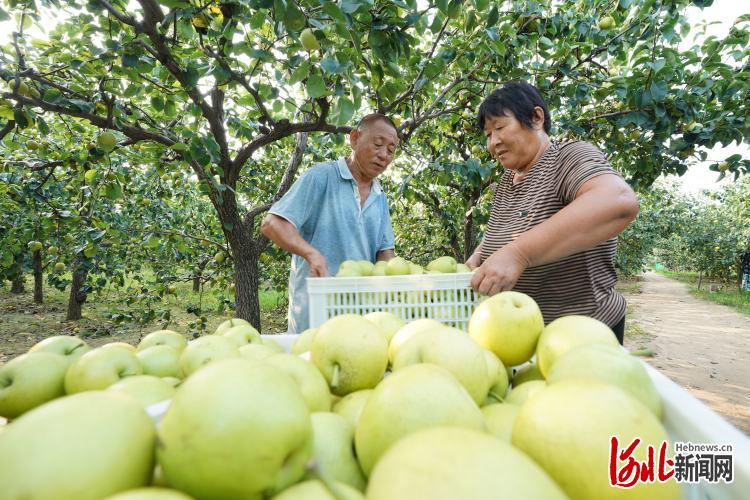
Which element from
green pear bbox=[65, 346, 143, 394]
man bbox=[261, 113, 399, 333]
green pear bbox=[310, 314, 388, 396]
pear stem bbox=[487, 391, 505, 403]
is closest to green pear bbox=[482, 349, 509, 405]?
pear stem bbox=[487, 391, 505, 403]

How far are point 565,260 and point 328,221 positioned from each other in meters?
1.65

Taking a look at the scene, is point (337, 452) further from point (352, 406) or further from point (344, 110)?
point (344, 110)

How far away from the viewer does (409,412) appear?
31.7 inches

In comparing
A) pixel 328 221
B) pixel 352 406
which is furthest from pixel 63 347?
pixel 328 221

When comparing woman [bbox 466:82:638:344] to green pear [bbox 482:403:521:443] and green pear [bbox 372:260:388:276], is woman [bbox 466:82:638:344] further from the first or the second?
green pear [bbox 482:403:521:443]

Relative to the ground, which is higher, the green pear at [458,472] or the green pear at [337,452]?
the green pear at [458,472]

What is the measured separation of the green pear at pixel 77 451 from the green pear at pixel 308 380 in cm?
41

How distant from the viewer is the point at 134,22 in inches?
99.0

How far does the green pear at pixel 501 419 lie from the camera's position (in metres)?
0.96

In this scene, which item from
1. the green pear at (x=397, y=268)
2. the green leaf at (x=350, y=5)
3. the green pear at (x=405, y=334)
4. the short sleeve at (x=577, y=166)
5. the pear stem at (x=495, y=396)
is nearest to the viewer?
the pear stem at (x=495, y=396)

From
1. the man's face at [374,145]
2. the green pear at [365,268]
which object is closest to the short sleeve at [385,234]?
the man's face at [374,145]

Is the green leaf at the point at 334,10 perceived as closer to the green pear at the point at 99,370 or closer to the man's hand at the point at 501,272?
the man's hand at the point at 501,272

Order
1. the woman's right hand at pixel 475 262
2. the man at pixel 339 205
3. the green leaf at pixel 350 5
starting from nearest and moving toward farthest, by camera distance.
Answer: the green leaf at pixel 350 5, the woman's right hand at pixel 475 262, the man at pixel 339 205

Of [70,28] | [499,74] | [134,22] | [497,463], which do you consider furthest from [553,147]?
[70,28]
